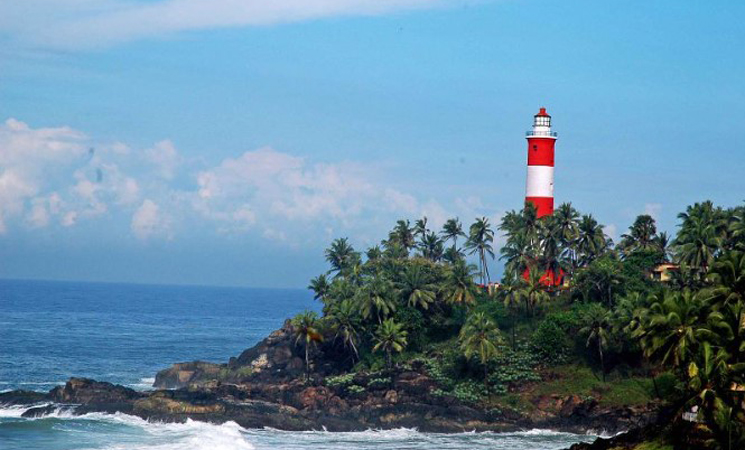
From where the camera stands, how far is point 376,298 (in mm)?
95750

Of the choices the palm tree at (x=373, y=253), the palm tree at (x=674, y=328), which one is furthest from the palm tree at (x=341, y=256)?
the palm tree at (x=674, y=328)

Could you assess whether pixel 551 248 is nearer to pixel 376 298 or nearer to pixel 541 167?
pixel 541 167

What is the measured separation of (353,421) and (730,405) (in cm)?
3478

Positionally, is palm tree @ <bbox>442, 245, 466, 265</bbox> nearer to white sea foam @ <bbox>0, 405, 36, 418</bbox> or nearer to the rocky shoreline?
the rocky shoreline

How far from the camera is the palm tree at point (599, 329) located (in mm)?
85438

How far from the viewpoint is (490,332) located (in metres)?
86.7

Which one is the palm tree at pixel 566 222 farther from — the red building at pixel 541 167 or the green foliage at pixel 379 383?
the green foliage at pixel 379 383

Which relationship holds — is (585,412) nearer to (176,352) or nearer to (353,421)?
(353,421)

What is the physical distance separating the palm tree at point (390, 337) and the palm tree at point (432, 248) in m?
24.8

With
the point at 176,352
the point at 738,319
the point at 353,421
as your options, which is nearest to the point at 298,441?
the point at 353,421

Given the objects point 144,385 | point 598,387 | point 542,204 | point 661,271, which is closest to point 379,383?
point 598,387

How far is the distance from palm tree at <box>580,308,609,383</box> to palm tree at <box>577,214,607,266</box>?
17.2 metres

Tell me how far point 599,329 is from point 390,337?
739 inches

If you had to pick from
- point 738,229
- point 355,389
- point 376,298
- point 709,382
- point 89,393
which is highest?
point 738,229
